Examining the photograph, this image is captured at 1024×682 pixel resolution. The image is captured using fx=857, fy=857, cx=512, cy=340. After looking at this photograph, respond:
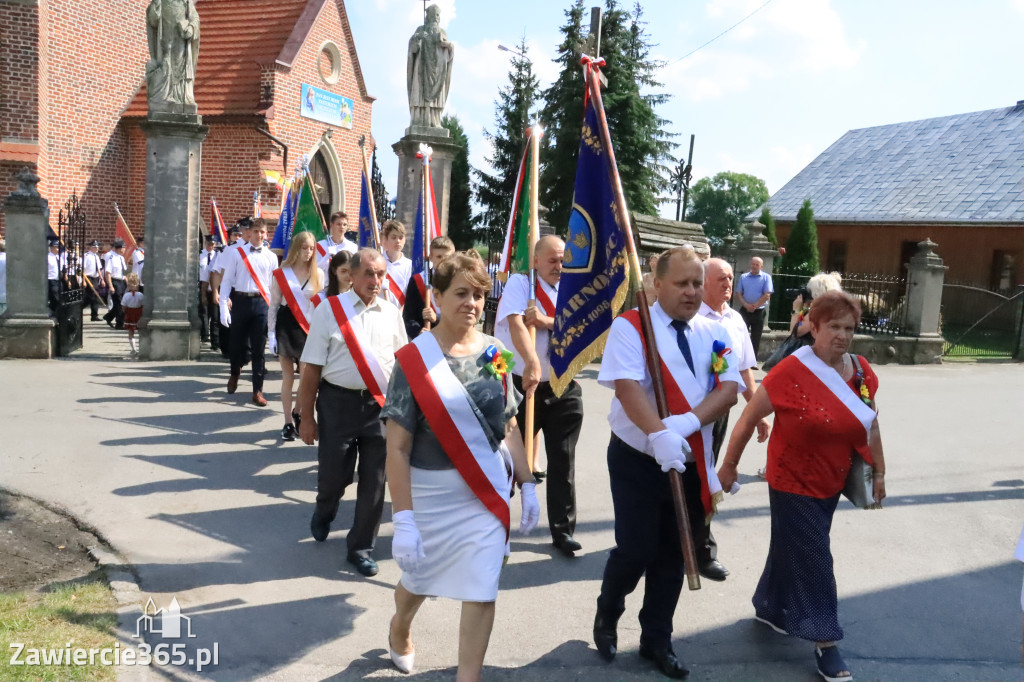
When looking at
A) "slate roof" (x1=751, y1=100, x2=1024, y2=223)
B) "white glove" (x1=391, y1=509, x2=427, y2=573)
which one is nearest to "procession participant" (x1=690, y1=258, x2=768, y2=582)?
"white glove" (x1=391, y1=509, x2=427, y2=573)

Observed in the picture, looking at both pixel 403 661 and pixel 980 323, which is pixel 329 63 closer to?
pixel 980 323

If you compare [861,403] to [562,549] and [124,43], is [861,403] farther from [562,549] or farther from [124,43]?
[124,43]

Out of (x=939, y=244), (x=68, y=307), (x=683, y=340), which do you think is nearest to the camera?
(x=683, y=340)

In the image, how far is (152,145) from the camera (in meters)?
12.4

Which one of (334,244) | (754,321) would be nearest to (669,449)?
(334,244)

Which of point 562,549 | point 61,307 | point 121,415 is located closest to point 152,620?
point 562,549

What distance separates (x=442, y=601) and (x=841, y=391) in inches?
98.7

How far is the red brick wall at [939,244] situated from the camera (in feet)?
87.1

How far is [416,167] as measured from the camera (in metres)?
13.1

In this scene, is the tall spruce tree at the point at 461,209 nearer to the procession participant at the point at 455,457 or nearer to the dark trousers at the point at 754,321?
the dark trousers at the point at 754,321

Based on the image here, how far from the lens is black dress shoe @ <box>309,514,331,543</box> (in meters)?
5.67

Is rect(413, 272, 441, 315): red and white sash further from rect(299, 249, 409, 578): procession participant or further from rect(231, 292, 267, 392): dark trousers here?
rect(231, 292, 267, 392): dark trousers

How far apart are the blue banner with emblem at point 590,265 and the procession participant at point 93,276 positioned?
16.1 metres

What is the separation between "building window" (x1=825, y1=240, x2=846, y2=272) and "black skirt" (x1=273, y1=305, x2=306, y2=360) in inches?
1089
